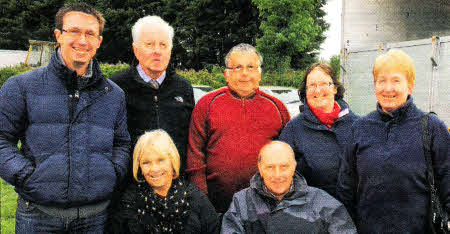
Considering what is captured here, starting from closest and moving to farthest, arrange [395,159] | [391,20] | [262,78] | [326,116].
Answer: [395,159]
[326,116]
[391,20]
[262,78]

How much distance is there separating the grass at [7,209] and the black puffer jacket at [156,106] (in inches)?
99.4

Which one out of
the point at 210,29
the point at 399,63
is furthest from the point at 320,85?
the point at 210,29

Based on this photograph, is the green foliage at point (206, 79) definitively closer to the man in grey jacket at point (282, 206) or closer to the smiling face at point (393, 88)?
the man in grey jacket at point (282, 206)

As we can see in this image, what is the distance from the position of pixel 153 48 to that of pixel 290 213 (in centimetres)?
149

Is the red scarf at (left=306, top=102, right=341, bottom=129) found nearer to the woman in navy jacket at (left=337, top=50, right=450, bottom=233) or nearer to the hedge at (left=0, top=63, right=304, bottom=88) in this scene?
the woman in navy jacket at (left=337, top=50, right=450, bottom=233)

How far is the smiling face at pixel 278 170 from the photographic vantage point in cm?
254

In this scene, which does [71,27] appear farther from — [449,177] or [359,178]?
[449,177]

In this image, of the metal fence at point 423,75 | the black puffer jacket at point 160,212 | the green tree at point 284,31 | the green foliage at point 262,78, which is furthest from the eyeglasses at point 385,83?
the green tree at point 284,31

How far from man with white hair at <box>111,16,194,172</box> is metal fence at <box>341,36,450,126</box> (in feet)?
12.6

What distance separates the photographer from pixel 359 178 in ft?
7.98

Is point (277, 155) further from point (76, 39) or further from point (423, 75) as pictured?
point (423, 75)

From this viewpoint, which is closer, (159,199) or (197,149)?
(159,199)

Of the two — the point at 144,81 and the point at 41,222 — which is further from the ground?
the point at 144,81

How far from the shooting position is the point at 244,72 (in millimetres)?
3008
